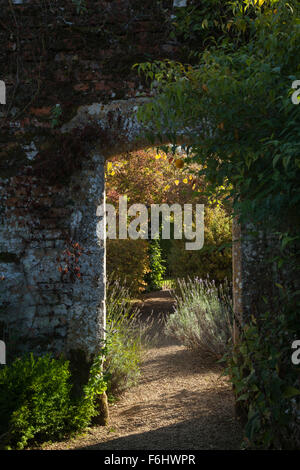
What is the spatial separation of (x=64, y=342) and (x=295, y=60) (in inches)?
111

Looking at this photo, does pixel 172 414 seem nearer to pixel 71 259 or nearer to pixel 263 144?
pixel 71 259

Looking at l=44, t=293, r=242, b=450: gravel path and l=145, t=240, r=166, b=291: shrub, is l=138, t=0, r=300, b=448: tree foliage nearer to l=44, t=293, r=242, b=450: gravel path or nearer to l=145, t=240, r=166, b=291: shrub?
l=44, t=293, r=242, b=450: gravel path

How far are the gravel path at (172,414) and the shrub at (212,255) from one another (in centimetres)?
251

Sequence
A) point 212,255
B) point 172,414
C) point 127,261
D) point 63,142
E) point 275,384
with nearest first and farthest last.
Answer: point 275,384 → point 63,142 → point 172,414 → point 212,255 → point 127,261

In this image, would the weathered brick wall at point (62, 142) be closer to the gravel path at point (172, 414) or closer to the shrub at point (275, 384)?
the gravel path at point (172, 414)

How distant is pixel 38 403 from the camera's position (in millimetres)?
2961

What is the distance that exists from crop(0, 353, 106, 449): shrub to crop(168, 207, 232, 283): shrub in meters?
4.45

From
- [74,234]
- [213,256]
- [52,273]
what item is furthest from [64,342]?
[213,256]

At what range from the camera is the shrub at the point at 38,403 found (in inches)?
113

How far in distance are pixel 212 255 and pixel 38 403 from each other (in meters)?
5.21

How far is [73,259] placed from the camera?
142 inches

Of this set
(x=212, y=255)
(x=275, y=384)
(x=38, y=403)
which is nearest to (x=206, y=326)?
(x=212, y=255)

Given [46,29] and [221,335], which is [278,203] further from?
[221,335]

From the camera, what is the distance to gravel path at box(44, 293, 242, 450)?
10.5 ft
